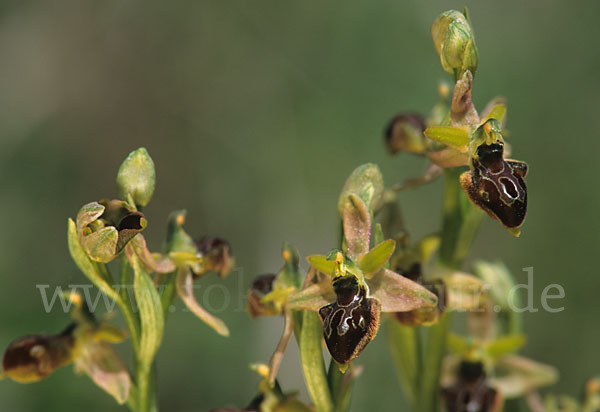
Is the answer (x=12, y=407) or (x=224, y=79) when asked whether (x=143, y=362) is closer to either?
(x=12, y=407)

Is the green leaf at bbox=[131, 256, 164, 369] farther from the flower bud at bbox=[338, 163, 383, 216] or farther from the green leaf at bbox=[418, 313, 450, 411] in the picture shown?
the green leaf at bbox=[418, 313, 450, 411]

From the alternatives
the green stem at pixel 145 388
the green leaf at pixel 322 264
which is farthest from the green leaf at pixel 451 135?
the green stem at pixel 145 388

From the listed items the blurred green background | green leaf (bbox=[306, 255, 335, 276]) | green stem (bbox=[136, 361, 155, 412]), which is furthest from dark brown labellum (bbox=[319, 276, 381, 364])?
the blurred green background

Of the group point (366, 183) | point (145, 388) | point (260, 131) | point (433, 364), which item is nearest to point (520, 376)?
point (433, 364)

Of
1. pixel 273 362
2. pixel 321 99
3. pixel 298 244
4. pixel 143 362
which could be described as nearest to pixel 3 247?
pixel 298 244

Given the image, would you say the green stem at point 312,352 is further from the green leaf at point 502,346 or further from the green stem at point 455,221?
the green leaf at point 502,346

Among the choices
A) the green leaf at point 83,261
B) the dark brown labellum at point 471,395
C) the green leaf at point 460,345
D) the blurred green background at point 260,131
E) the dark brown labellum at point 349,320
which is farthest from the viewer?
the blurred green background at point 260,131
